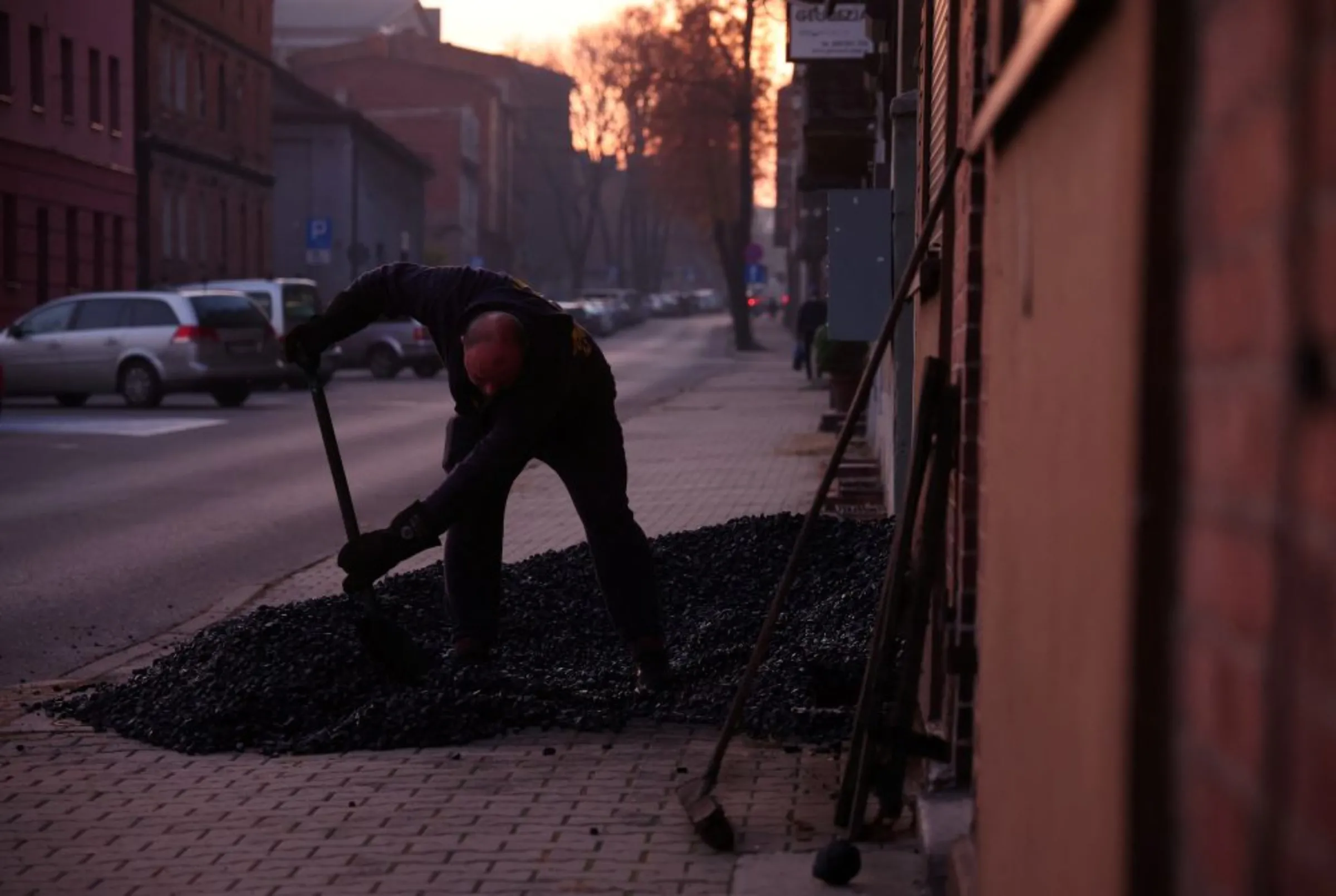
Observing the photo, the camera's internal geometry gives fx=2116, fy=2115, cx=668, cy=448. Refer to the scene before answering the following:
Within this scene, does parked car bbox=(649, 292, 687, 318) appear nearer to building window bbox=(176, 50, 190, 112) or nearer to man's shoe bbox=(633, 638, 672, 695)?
building window bbox=(176, 50, 190, 112)

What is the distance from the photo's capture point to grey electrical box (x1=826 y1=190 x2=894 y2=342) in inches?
443

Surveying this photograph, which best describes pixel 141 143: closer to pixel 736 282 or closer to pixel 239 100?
pixel 239 100

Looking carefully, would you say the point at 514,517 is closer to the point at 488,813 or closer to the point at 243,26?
A: the point at 488,813

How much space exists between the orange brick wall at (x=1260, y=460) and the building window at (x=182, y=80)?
5432 cm

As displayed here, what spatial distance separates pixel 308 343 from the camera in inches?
293

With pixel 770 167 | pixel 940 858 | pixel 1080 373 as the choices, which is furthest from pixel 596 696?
pixel 770 167

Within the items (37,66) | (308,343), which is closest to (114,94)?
(37,66)

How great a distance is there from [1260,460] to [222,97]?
5894cm

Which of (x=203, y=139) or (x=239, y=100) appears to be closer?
(x=203, y=139)

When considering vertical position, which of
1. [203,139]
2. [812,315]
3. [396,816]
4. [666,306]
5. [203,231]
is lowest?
[396,816]

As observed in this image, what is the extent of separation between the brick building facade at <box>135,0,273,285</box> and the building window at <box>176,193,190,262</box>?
1.3 inches

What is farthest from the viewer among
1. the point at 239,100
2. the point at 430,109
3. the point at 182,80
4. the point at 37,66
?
the point at 430,109

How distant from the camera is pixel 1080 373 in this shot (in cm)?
256

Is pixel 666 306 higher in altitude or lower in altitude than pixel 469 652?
higher
